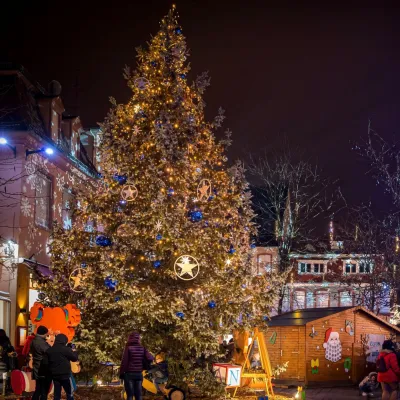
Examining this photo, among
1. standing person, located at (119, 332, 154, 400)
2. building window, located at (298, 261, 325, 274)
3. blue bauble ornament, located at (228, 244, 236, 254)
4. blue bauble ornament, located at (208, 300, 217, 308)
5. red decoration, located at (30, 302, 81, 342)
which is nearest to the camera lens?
standing person, located at (119, 332, 154, 400)

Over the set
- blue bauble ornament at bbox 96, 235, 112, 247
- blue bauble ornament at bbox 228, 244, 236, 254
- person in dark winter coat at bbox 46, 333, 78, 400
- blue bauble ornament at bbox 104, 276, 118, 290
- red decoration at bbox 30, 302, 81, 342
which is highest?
blue bauble ornament at bbox 96, 235, 112, 247

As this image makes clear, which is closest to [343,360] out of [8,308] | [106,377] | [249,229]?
[249,229]

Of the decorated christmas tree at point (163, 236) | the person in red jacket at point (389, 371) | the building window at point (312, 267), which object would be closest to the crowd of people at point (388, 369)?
the person in red jacket at point (389, 371)

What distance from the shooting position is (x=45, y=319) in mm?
15695

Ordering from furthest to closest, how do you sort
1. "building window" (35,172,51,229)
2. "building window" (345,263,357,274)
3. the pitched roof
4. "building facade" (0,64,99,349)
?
"building window" (345,263,357,274), "building window" (35,172,51,229), the pitched roof, "building facade" (0,64,99,349)

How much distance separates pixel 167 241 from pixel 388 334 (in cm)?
1245

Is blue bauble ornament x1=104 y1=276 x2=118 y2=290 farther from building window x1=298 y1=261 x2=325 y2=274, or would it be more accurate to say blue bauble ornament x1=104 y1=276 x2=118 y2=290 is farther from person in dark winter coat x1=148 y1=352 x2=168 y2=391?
building window x1=298 y1=261 x2=325 y2=274

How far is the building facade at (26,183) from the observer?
74.5ft

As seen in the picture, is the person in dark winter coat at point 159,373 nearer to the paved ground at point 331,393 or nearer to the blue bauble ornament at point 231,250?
the blue bauble ornament at point 231,250

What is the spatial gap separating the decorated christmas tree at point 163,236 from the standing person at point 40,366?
2427 millimetres

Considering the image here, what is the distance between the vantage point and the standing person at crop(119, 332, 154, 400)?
539 inches

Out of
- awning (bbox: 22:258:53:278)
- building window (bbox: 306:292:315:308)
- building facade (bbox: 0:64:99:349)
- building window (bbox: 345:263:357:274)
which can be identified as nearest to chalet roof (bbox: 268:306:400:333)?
awning (bbox: 22:258:53:278)

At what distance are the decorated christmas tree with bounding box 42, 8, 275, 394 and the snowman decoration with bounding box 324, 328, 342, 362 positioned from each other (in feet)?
21.3

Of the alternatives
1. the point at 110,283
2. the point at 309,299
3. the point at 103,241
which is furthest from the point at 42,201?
the point at 309,299
